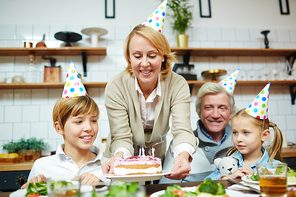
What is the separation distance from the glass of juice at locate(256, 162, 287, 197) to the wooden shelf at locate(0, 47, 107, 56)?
2358 millimetres

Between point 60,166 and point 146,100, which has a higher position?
point 146,100

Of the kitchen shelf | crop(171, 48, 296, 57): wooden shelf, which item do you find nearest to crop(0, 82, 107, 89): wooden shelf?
the kitchen shelf

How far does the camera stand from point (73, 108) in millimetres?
1372

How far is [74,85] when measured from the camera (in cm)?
145

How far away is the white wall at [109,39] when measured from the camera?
2.91 metres

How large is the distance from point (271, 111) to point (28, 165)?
280cm

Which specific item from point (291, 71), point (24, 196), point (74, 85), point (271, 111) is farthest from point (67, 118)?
point (291, 71)

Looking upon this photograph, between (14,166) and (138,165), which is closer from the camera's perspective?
(138,165)

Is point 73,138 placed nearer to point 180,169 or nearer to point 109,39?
point 180,169

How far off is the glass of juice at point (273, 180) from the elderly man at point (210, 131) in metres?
0.97

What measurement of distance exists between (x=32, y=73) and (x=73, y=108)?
69.7 inches

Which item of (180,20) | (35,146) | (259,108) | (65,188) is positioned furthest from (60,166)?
(180,20)

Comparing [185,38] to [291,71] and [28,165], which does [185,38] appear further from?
[28,165]

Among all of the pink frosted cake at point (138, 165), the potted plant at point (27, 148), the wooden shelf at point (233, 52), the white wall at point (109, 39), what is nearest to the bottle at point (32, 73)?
the white wall at point (109, 39)
